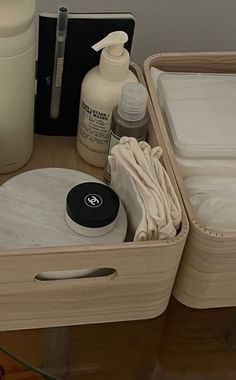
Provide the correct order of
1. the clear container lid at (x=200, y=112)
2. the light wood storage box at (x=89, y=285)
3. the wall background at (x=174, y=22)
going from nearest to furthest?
the light wood storage box at (x=89, y=285) → the clear container lid at (x=200, y=112) → the wall background at (x=174, y=22)

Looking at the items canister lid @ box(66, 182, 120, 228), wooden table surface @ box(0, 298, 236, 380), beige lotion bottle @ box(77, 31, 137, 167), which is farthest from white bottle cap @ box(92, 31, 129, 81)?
wooden table surface @ box(0, 298, 236, 380)

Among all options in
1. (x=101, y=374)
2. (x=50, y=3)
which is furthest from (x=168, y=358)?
(x=50, y=3)

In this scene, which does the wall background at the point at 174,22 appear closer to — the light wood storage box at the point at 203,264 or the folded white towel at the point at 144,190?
the light wood storage box at the point at 203,264

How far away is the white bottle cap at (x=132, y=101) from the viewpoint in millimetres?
578

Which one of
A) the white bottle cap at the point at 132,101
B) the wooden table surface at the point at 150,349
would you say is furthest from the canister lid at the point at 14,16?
the wooden table surface at the point at 150,349

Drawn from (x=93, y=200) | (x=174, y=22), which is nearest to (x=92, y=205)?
(x=93, y=200)

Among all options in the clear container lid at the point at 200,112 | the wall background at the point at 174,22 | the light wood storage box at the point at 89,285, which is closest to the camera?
the light wood storage box at the point at 89,285

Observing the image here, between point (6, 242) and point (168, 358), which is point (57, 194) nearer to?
point (6, 242)

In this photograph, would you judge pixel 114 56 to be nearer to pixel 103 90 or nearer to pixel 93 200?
pixel 103 90

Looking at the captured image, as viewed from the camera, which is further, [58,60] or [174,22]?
[174,22]

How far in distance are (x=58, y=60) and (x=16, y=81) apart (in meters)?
0.07

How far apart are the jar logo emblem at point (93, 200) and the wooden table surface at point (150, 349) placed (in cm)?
13

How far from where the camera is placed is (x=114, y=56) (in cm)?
60

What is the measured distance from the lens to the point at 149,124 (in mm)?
623
